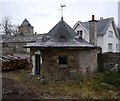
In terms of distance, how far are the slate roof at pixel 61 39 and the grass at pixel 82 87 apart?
9.85 feet

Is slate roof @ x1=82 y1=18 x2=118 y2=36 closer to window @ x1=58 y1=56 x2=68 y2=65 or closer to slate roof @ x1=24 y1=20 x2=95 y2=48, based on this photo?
slate roof @ x1=24 y1=20 x2=95 y2=48

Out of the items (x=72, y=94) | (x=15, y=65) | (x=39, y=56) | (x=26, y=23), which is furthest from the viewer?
(x=26, y=23)

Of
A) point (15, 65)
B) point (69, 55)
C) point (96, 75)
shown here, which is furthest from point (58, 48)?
point (15, 65)

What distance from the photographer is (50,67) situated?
18984 millimetres

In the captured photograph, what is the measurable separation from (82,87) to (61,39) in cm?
544

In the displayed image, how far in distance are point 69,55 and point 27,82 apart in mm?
4331

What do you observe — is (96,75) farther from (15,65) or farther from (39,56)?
(15,65)

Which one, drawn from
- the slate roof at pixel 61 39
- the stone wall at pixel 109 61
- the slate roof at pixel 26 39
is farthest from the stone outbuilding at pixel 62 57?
the slate roof at pixel 26 39

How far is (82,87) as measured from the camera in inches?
643

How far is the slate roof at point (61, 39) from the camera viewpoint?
61.5ft

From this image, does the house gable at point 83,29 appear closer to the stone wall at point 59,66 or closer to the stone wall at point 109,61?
the stone wall at point 109,61

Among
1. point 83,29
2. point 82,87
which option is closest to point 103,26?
point 83,29

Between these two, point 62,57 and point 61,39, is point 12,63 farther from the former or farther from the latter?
point 62,57

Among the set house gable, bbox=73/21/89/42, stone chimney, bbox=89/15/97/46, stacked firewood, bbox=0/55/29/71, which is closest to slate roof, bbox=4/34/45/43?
house gable, bbox=73/21/89/42
